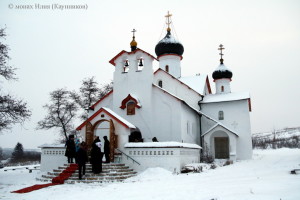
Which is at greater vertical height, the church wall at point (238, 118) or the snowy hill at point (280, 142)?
the church wall at point (238, 118)

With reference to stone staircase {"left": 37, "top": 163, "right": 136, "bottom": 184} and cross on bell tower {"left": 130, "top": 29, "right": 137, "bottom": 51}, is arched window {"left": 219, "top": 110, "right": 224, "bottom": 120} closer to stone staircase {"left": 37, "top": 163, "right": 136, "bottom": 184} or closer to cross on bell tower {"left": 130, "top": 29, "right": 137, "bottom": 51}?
cross on bell tower {"left": 130, "top": 29, "right": 137, "bottom": 51}

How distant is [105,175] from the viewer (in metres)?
13.0

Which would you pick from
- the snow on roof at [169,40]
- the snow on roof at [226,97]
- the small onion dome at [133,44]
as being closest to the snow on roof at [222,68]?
the snow on roof at [226,97]

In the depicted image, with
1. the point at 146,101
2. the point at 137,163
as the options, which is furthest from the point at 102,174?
the point at 146,101

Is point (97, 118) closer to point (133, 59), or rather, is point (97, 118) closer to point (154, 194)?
point (133, 59)

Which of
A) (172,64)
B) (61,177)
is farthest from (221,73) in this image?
(61,177)

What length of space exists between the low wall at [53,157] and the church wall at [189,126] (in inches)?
333

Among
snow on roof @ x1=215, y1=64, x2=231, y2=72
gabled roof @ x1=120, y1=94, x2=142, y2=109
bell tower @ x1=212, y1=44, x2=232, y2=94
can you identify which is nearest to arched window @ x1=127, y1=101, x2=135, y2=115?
gabled roof @ x1=120, y1=94, x2=142, y2=109

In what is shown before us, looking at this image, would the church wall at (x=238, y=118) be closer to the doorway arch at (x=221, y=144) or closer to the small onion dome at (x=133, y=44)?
the doorway arch at (x=221, y=144)

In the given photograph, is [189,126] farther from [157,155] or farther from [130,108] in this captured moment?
[157,155]

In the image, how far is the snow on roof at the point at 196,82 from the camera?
89.0ft

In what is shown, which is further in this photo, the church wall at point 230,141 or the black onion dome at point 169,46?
the black onion dome at point 169,46

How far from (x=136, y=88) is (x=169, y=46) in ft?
31.9

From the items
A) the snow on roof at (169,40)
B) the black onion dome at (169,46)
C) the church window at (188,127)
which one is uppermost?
the snow on roof at (169,40)
